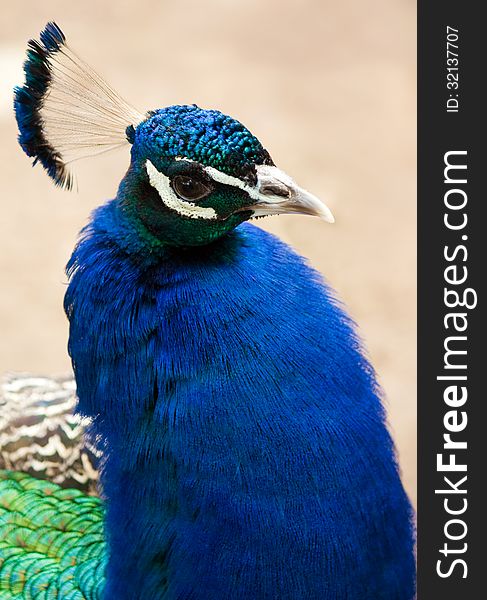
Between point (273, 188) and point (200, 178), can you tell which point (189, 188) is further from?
point (273, 188)

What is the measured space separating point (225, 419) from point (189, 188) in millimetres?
375

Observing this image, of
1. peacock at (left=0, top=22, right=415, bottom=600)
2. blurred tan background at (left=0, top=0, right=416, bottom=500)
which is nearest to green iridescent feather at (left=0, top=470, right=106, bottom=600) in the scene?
peacock at (left=0, top=22, right=415, bottom=600)

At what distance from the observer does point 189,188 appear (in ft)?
4.91

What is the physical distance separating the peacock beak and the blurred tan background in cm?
159

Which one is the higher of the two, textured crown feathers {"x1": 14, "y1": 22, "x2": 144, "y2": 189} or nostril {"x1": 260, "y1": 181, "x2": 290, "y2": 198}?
textured crown feathers {"x1": 14, "y1": 22, "x2": 144, "y2": 189}

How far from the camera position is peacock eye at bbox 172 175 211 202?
149 centimetres

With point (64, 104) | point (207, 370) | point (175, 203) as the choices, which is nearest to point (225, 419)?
point (207, 370)

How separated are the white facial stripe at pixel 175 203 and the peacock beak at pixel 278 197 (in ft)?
0.22

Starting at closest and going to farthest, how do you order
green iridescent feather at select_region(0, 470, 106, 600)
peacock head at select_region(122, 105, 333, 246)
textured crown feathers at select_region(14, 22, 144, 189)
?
1. peacock head at select_region(122, 105, 333, 246)
2. textured crown feathers at select_region(14, 22, 144, 189)
3. green iridescent feather at select_region(0, 470, 106, 600)

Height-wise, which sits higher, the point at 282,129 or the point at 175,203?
the point at 282,129

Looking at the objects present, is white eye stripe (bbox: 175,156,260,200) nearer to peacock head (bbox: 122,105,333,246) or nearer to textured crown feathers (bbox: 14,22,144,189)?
peacock head (bbox: 122,105,333,246)

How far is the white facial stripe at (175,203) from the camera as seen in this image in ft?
4.95

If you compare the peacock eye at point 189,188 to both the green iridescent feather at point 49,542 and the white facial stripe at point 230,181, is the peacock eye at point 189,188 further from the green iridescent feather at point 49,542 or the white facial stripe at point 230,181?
the green iridescent feather at point 49,542

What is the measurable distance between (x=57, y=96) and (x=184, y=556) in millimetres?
798
